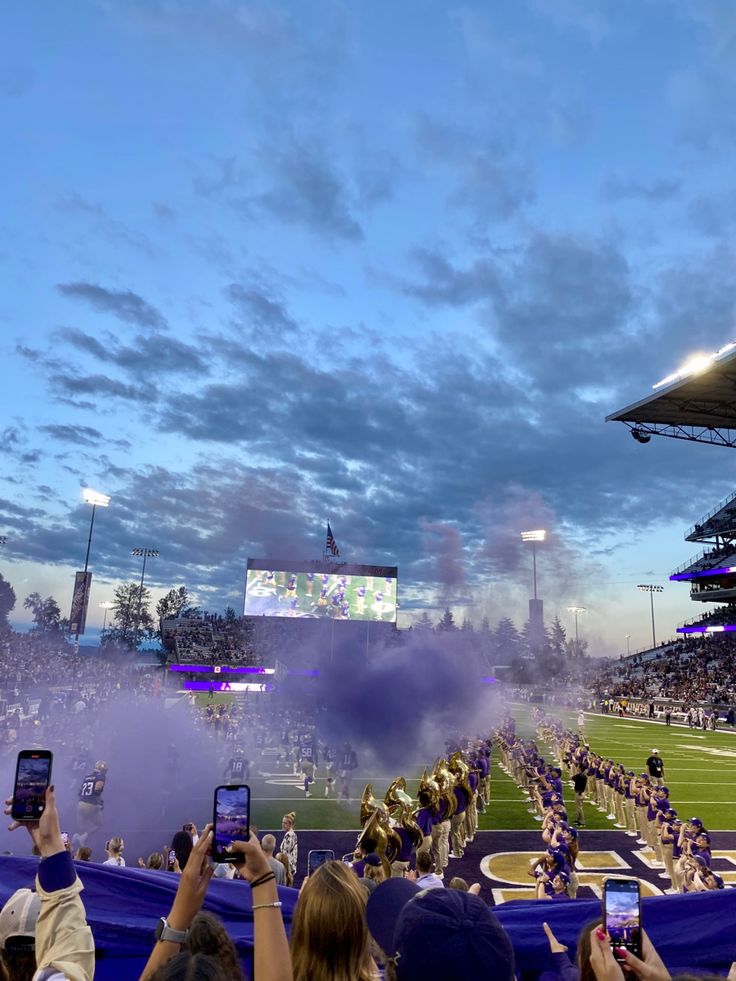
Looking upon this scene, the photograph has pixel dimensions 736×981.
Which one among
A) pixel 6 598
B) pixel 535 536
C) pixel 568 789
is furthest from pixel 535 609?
pixel 6 598

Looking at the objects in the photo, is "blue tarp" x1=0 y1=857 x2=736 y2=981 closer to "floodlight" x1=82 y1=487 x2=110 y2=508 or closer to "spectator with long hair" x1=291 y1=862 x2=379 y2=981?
"spectator with long hair" x1=291 y1=862 x2=379 y2=981

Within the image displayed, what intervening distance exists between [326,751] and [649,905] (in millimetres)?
17819

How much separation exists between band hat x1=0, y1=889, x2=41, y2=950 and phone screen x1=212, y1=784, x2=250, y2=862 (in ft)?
2.62

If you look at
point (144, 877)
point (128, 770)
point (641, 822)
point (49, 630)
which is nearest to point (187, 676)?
point (128, 770)

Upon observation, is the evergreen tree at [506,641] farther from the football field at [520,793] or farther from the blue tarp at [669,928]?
the blue tarp at [669,928]

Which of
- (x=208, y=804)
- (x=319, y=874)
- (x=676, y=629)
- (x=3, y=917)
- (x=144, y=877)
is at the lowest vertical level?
(x=208, y=804)

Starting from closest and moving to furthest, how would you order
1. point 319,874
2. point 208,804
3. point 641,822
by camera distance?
point 319,874 → point 641,822 → point 208,804

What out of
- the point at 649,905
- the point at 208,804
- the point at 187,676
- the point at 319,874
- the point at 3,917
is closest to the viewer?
the point at 319,874

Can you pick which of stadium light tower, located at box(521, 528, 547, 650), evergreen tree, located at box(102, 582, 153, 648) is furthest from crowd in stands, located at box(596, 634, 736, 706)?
evergreen tree, located at box(102, 582, 153, 648)

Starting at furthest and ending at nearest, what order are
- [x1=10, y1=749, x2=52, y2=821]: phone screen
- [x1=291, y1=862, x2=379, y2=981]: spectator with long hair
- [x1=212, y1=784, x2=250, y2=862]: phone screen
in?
1. [x1=10, y1=749, x2=52, y2=821]: phone screen
2. [x1=212, y1=784, x2=250, y2=862]: phone screen
3. [x1=291, y1=862, x2=379, y2=981]: spectator with long hair

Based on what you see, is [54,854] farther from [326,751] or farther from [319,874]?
[326,751]

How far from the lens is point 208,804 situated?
15.1m

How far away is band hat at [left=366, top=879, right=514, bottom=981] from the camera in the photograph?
4.78 feet

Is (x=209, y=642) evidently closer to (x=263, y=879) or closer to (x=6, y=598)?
(x=263, y=879)
